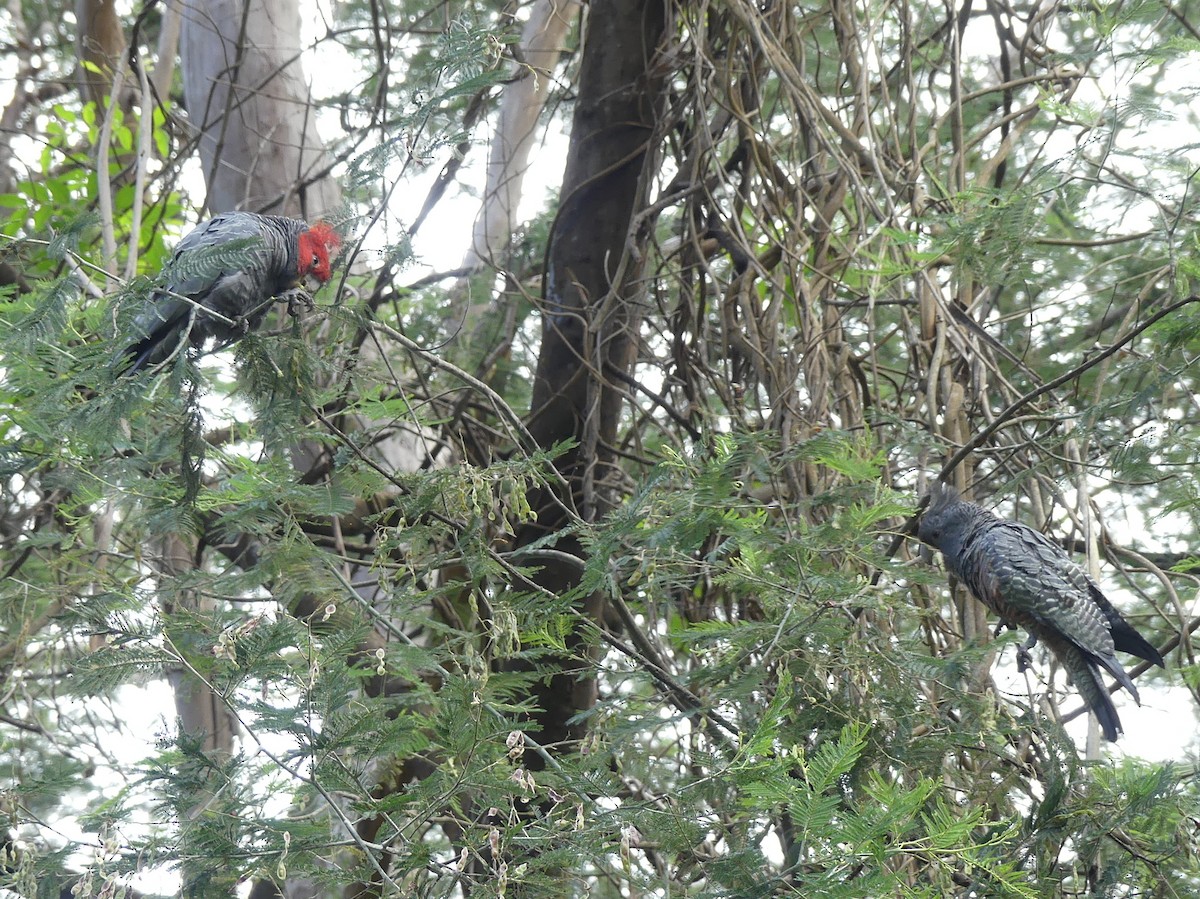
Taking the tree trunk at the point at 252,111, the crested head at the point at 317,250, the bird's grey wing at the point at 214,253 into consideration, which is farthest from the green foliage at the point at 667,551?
the tree trunk at the point at 252,111

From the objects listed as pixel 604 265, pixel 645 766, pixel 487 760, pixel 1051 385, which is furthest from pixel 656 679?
pixel 604 265

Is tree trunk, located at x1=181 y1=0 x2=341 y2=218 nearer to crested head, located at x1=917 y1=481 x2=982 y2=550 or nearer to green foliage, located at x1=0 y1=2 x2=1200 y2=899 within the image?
green foliage, located at x1=0 y1=2 x2=1200 y2=899

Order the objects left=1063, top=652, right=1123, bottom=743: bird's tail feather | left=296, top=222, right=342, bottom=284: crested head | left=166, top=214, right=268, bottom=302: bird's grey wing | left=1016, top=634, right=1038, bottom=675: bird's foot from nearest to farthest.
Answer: left=166, top=214, right=268, bottom=302: bird's grey wing < left=1063, top=652, right=1123, bottom=743: bird's tail feather < left=1016, top=634, right=1038, bottom=675: bird's foot < left=296, top=222, right=342, bottom=284: crested head

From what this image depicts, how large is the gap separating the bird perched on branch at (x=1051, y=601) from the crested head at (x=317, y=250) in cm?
174

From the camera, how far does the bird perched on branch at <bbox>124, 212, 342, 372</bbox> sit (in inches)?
93.4

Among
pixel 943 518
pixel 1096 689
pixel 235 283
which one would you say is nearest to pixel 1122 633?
pixel 1096 689

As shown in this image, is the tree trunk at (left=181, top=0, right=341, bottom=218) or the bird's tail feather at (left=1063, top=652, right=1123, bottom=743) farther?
the tree trunk at (left=181, top=0, right=341, bottom=218)

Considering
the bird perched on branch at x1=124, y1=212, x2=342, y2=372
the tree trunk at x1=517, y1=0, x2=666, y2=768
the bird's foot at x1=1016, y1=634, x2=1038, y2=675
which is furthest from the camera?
the tree trunk at x1=517, y1=0, x2=666, y2=768

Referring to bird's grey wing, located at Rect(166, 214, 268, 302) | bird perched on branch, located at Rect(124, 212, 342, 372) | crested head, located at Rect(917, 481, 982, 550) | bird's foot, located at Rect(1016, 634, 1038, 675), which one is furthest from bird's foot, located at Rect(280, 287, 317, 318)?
bird's foot, located at Rect(1016, 634, 1038, 675)

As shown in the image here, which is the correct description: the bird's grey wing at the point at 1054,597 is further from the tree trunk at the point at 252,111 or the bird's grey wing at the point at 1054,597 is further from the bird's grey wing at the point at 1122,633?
the tree trunk at the point at 252,111

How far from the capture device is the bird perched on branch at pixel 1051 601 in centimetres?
256

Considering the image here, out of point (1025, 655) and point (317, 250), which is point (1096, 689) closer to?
point (1025, 655)

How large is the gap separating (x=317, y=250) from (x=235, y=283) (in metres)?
0.26

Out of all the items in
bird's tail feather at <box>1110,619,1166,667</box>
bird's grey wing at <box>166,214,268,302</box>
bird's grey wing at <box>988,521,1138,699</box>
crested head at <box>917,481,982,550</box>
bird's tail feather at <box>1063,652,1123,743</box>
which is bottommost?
bird's tail feather at <box>1063,652,1123,743</box>
